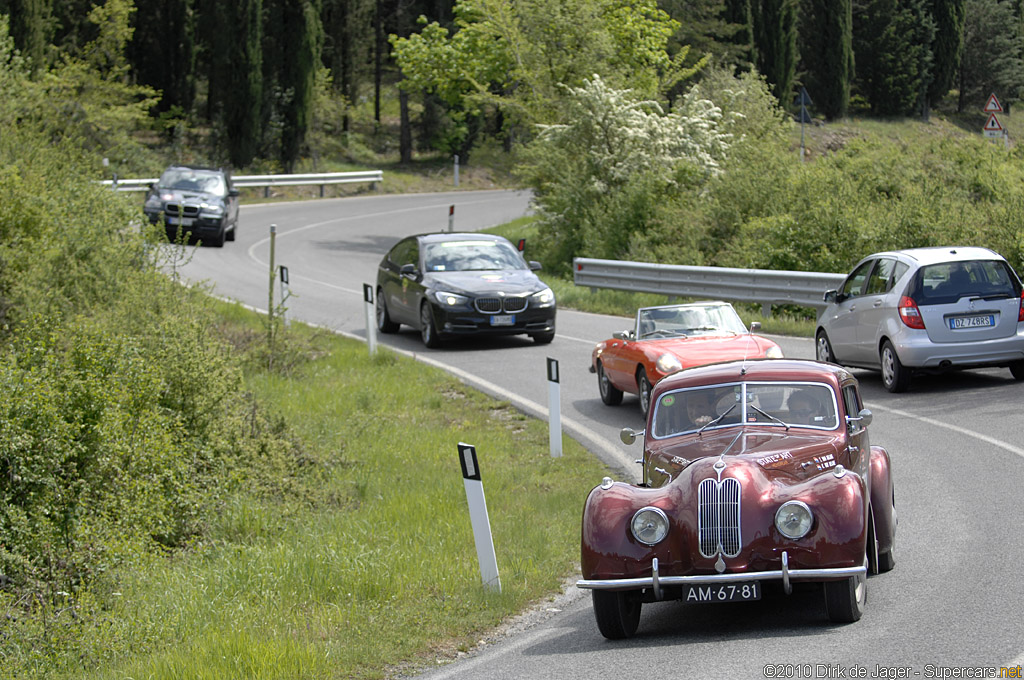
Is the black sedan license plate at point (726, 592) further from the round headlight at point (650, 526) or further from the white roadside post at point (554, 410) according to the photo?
the white roadside post at point (554, 410)

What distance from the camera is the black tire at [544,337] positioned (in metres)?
19.3

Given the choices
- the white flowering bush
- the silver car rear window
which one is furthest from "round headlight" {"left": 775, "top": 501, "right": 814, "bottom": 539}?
the white flowering bush

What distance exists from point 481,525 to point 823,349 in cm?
945

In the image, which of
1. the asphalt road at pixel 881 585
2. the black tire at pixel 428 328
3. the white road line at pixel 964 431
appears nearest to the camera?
the asphalt road at pixel 881 585

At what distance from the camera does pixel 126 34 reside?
47.9 m


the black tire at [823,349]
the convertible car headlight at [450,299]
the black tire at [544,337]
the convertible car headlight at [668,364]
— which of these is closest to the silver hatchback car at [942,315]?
the black tire at [823,349]

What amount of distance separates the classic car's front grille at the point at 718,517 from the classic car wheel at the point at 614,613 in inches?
21.6

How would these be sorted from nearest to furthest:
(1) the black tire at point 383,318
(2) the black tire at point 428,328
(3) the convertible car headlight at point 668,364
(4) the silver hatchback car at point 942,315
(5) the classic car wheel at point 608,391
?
(3) the convertible car headlight at point 668,364
(4) the silver hatchback car at point 942,315
(5) the classic car wheel at point 608,391
(2) the black tire at point 428,328
(1) the black tire at point 383,318

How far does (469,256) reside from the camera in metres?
20.2

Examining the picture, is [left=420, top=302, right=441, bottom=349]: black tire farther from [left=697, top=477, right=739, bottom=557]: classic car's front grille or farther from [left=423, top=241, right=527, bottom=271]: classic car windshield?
[left=697, top=477, right=739, bottom=557]: classic car's front grille

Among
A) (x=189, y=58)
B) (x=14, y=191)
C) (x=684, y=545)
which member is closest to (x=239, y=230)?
(x=14, y=191)

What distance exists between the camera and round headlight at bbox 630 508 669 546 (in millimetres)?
6809

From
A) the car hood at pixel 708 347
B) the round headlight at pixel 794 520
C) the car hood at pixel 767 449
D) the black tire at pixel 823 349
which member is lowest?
the black tire at pixel 823 349

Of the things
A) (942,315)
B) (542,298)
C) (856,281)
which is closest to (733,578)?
(942,315)
